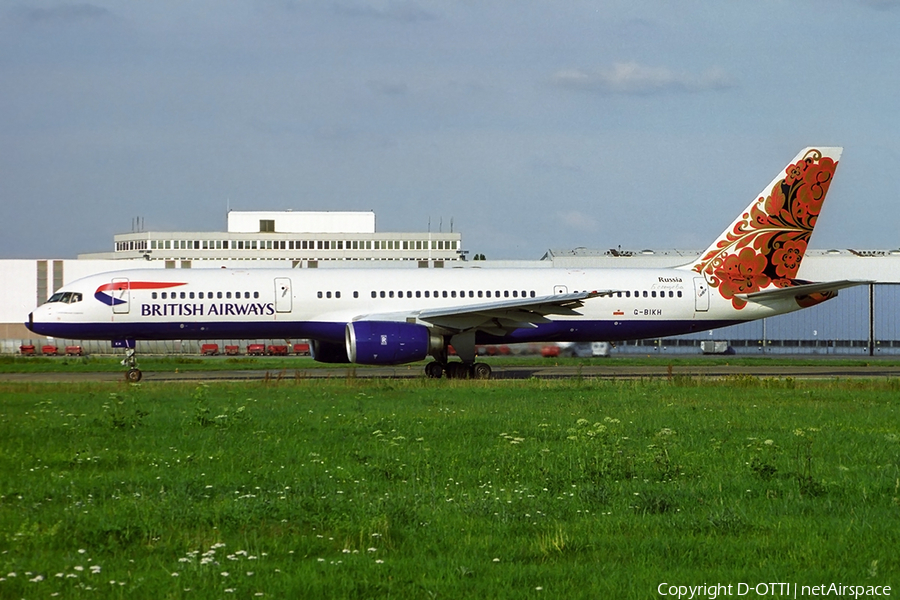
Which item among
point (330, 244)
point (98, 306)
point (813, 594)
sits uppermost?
point (330, 244)

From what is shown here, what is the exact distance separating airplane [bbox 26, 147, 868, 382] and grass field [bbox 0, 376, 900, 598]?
12.9 meters

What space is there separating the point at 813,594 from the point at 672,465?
6.17 m

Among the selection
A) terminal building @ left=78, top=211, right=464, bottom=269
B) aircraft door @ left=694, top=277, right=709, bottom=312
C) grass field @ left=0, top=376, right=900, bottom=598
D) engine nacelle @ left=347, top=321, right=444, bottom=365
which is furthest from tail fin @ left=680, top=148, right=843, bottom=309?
terminal building @ left=78, top=211, right=464, bottom=269

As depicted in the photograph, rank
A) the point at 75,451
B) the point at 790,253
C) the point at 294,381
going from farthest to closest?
the point at 790,253
the point at 294,381
the point at 75,451

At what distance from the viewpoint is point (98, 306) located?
114 ft

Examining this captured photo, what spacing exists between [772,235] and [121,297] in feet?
77.8

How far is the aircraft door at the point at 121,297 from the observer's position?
34.8 meters

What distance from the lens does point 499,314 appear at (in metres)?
33.7

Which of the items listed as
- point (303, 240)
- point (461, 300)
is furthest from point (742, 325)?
point (303, 240)

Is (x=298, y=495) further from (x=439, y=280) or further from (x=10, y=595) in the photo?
(x=439, y=280)

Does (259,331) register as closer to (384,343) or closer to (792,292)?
(384,343)

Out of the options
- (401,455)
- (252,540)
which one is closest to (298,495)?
(252,540)

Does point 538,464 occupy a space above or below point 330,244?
below

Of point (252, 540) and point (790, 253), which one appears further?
point (790, 253)
